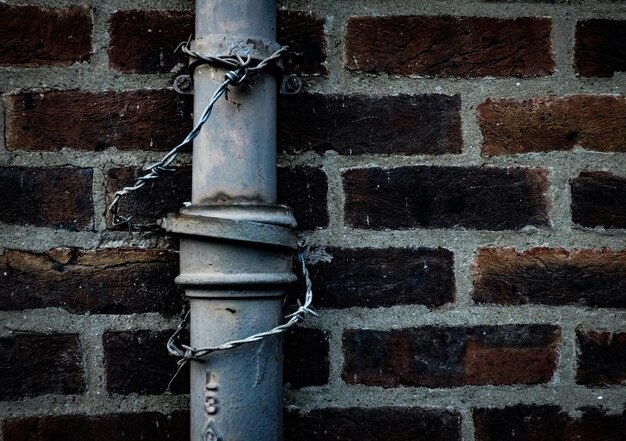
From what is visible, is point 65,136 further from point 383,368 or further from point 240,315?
point 383,368

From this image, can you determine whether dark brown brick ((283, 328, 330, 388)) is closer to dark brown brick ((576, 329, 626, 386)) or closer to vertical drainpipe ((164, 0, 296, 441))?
vertical drainpipe ((164, 0, 296, 441))

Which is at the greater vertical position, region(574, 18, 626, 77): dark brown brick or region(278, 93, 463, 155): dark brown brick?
region(574, 18, 626, 77): dark brown brick

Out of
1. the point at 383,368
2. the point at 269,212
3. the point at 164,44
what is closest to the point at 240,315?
the point at 269,212

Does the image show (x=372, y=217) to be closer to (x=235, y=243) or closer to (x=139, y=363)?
(x=235, y=243)

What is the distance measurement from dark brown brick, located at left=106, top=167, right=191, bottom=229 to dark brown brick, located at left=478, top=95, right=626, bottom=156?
13.0 inches

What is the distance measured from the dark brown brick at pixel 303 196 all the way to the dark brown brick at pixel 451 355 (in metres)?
0.13

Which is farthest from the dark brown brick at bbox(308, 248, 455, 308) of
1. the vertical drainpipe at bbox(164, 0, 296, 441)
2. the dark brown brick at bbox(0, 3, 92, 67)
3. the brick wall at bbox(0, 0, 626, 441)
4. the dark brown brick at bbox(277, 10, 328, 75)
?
the dark brown brick at bbox(0, 3, 92, 67)

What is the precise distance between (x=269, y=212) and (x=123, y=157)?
0.67 ft

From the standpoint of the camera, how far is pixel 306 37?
24.3 inches

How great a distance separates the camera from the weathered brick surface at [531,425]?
0.61 meters

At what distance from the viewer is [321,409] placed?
0.60 m

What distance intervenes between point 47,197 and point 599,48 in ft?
→ 2.04

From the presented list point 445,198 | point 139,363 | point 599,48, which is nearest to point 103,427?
point 139,363

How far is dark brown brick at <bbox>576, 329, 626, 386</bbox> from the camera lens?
61cm
